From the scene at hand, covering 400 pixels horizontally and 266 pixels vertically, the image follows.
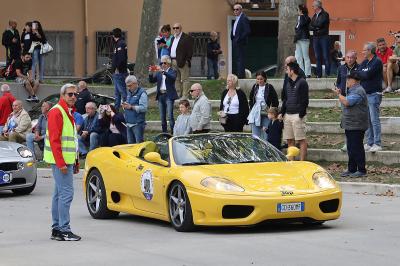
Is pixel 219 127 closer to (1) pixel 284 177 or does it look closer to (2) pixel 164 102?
Answer: (2) pixel 164 102

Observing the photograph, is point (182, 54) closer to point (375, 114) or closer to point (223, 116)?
point (223, 116)

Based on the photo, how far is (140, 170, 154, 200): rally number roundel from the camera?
551 inches

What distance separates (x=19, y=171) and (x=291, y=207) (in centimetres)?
713

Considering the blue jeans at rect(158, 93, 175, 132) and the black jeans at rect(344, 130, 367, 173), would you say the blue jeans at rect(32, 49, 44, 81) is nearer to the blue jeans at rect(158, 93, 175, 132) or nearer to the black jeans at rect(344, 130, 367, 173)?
the blue jeans at rect(158, 93, 175, 132)

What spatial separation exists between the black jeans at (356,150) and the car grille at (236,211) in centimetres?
621

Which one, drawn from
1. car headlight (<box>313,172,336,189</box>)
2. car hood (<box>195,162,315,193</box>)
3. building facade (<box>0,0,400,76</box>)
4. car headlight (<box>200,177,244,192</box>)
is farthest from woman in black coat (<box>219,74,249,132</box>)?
building facade (<box>0,0,400,76</box>)

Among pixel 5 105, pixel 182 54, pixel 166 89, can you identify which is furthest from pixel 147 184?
pixel 5 105

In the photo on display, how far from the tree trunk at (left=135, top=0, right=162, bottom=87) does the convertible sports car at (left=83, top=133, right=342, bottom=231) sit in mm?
16166

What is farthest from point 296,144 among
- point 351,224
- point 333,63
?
point 333,63

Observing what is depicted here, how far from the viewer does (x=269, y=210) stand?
1277 centimetres

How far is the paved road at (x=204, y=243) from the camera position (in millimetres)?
11094

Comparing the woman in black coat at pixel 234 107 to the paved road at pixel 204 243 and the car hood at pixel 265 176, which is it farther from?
the car hood at pixel 265 176

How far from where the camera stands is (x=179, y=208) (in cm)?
1337

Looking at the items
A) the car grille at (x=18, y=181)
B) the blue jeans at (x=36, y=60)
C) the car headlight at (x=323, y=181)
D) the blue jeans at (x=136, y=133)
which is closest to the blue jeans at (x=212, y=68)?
the blue jeans at (x=36, y=60)
